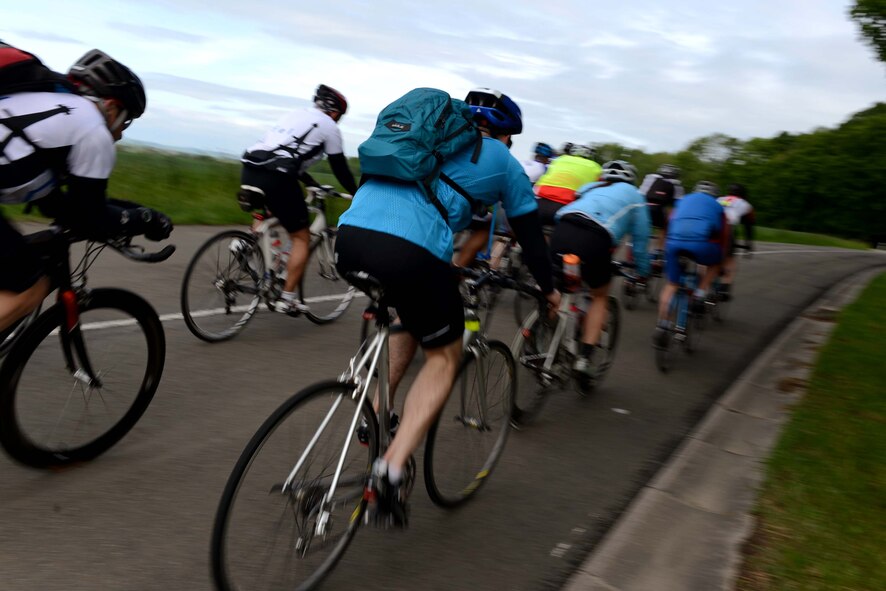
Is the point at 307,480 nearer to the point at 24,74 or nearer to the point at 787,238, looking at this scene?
the point at 24,74

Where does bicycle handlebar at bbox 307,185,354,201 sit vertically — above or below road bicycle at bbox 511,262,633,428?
above

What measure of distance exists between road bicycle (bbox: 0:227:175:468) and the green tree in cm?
1075

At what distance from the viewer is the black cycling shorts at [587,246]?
604cm

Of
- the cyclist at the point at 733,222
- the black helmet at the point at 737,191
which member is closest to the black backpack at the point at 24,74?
the cyclist at the point at 733,222

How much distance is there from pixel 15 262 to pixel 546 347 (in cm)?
335

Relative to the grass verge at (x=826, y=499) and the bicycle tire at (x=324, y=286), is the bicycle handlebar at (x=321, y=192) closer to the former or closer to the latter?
the bicycle tire at (x=324, y=286)

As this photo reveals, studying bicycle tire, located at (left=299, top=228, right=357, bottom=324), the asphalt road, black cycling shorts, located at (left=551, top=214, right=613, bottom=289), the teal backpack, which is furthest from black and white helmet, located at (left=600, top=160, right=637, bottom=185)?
the teal backpack

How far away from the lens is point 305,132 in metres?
6.75

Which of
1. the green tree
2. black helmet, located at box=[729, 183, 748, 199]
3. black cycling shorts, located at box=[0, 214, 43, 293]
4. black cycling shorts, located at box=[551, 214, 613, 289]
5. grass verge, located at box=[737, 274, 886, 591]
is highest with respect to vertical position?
the green tree

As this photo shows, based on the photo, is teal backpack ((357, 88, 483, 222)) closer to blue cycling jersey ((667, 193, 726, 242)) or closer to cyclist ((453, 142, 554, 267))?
cyclist ((453, 142, 554, 267))

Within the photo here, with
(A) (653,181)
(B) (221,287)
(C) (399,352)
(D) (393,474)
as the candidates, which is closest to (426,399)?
(D) (393,474)

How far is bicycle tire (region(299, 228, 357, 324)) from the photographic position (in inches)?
311

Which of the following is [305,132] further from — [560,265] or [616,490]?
[616,490]

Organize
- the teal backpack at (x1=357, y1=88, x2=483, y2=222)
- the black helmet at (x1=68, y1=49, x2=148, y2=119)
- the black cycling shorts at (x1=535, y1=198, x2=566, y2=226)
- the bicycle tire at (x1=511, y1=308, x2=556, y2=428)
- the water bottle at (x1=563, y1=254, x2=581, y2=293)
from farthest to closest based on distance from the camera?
the black cycling shorts at (x1=535, y1=198, x2=566, y2=226) < the water bottle at (x1=563, y1=254, x2=581, y2=293) < the bicycle tire at (x1=511, y1=308, x2=556, y2=428) < the black helmet at (x1=68, y1=49, x2=148, y2=119) < the teal backpack at (x1=357, y1=88, x2=483, y2=222)
